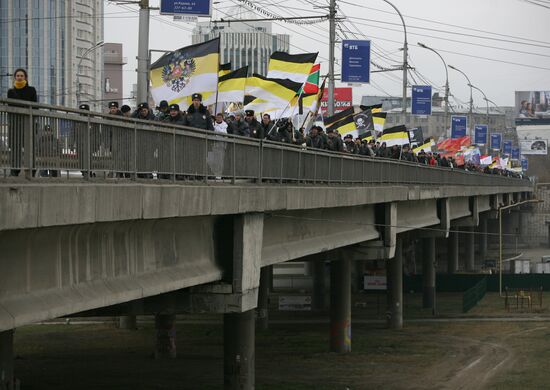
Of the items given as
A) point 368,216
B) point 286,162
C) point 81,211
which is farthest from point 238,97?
point 81,211

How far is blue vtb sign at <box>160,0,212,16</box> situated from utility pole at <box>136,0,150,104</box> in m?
1.57

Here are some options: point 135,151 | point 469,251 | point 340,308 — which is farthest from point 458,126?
point 135,151

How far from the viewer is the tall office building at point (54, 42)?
15612 cm

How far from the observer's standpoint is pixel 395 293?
58156 mm

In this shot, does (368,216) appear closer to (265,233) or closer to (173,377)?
(173,377)

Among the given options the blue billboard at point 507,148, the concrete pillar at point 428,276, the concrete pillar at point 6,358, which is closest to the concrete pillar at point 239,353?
the concrete pillar at point 6,358

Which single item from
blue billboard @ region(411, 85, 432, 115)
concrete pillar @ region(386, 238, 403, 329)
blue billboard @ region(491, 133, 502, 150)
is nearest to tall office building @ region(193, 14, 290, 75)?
blue billboard @ region(411, 85, 432, 115)

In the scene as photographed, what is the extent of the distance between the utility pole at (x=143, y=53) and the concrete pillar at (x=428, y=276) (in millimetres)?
43895

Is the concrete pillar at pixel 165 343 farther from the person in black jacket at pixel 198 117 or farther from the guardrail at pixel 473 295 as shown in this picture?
the guardrail at pixel 473 295

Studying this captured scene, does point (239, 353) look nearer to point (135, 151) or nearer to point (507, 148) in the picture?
point (135, 151)

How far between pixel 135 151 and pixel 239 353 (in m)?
10.4

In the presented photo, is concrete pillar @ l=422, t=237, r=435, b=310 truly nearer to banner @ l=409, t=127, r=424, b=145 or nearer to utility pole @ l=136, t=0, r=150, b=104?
banner @ l=409, t=127, r=424, b=145

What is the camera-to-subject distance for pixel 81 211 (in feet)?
46.4

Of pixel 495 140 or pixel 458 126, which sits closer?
pixel 458 126
